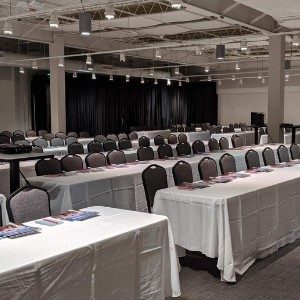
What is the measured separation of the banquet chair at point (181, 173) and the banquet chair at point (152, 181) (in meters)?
0.22

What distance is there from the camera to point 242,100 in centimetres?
2738

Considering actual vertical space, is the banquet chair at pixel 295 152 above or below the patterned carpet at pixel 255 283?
above

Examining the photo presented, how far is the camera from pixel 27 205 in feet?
15.4

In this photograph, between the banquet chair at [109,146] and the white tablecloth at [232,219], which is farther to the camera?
the banquet chair at [109,146]

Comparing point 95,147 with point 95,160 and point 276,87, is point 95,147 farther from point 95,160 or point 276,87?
point 276,87

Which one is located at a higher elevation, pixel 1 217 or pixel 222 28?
pixel 222 28

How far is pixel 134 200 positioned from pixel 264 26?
865 cm

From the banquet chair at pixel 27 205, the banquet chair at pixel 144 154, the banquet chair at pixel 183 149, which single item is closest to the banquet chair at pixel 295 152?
the banquet chair at pixel 183 149

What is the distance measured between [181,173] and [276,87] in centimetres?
902

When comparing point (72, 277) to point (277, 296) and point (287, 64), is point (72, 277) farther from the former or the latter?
point (287, 64)

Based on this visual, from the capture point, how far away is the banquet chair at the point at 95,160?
8.73 m

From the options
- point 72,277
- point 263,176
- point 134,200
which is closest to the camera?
point 72,277

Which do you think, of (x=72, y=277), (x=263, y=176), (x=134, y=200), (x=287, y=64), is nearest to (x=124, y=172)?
(x=134, y=200)

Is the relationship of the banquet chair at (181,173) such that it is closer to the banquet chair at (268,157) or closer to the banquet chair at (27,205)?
the banquet chair at (27,205)
